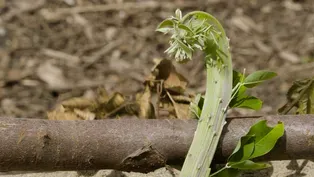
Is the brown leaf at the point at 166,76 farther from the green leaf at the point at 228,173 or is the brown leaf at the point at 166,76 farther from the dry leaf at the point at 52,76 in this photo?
the dry leaf at the point at 52,76

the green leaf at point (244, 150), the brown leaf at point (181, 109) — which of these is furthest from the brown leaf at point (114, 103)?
the green leaf at point (244, 150)

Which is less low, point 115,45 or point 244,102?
point 244,102

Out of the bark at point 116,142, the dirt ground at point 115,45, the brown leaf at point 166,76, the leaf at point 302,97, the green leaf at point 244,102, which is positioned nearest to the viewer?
the bark at point 116,142

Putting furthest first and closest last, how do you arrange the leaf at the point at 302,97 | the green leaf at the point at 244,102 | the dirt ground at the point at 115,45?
the dirt ground at the point at 115,45, the leaf at the point at 302,97, the green leaf at the point at 244,102

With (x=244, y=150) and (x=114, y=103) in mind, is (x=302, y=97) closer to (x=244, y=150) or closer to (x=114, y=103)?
(x=244, y=150)

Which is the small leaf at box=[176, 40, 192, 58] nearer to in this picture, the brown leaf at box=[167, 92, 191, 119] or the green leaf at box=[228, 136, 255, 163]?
the green leaf at box=[228, 136, 255, 163]

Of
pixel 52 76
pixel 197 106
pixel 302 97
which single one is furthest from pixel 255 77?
pixel 52 76

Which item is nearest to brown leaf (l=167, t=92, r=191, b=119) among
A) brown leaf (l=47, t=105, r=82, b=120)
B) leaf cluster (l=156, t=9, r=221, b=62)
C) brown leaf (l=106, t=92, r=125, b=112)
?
brown leaf (l=106, t=92, r=125, b=112)
